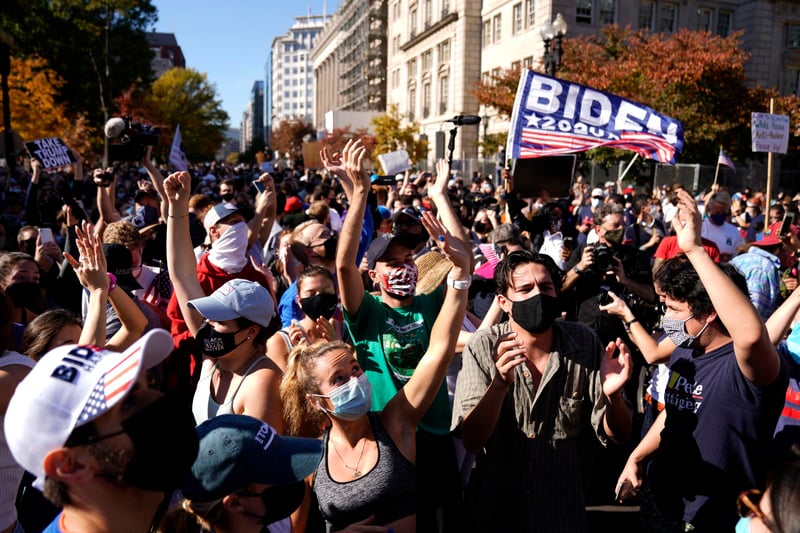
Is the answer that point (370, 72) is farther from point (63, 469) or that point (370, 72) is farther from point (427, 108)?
point (63, 469)

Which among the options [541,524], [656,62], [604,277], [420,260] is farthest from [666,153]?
[656,62]

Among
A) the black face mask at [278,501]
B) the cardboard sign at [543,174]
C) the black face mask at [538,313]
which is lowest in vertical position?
the black face mask at [278,501]

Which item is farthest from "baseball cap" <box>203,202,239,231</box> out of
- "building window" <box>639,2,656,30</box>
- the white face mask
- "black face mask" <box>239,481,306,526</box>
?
"building window" <box>639,2,656,30</box>

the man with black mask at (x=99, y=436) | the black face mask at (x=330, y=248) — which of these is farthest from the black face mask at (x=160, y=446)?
the black face mask at (x=330, y=248)

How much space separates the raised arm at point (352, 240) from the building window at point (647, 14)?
128ft

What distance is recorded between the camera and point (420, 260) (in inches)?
184

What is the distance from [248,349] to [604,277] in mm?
3105

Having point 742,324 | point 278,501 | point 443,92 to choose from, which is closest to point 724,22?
point 443,92

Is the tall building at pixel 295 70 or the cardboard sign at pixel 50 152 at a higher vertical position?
the tall building at pixel 295 70

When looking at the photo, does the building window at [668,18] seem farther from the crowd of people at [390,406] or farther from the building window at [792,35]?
the crowd of people at [390,406]

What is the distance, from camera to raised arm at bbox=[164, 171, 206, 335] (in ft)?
12.7

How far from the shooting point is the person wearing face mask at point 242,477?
2029mm

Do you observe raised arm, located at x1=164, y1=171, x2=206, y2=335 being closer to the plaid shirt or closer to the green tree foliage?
the plaid shirt

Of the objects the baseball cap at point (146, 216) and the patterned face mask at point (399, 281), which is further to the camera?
the baseball cap at point (146, 216)
